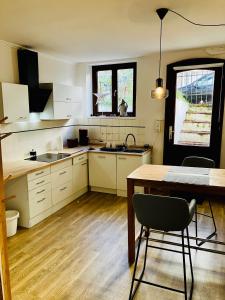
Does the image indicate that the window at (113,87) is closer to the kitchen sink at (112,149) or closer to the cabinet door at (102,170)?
the kitchen sink at (112,149)

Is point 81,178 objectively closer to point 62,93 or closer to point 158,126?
point 62,93

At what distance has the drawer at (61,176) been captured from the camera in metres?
3.67

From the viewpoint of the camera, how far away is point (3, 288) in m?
1.23

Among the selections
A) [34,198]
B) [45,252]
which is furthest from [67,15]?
[45,252]

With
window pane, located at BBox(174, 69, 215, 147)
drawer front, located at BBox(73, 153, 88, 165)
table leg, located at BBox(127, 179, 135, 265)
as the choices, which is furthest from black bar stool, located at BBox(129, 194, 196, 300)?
window pane, located at BBox(174, 69, 215, 147)

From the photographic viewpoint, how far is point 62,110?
4219 millimetres

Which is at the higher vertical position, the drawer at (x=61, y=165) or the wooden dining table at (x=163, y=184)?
the wooden dining table at (x=163, y=184)

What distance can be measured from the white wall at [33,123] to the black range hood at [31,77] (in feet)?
0.29

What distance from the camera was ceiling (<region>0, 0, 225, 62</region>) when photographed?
226 centimetres

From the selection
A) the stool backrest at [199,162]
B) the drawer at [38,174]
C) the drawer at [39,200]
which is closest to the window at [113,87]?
the stool backrest at [199,162]

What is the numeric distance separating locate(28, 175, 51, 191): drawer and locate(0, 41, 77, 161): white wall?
24.5 inches

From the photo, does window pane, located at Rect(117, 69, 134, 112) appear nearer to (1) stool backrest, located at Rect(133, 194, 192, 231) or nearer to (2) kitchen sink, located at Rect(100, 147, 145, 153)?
(2) kitchen sink, located at Rect(100, 147, 145, 153)

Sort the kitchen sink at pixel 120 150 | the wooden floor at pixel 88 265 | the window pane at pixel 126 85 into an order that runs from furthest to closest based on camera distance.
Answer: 1. the window pane at pixel 126 85
2. the kitchen sink at pixel 120 150
3. the wooden floor at pixel 88 265

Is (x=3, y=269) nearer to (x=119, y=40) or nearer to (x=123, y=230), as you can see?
(x=123, y=230)
